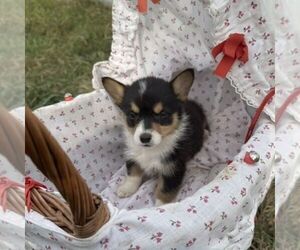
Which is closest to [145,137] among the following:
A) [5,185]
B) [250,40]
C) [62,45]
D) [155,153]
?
[155,153]

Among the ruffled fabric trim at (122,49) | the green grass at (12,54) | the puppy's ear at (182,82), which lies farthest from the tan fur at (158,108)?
the green grass at (12,54)

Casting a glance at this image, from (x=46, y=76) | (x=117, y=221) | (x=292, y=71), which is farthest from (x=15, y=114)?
(x=46, y=76)

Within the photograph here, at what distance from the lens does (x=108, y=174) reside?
2.33m

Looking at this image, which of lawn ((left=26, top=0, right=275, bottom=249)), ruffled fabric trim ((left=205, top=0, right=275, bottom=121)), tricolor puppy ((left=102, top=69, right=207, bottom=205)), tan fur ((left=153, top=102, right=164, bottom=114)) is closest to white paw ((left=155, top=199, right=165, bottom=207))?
tricolor puppy ((left=102, top=69, right=207, bottom=205))

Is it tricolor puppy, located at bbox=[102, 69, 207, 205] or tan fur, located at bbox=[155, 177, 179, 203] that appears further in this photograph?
A: tan fur, located at bbox=[155, 177, 179, 203]

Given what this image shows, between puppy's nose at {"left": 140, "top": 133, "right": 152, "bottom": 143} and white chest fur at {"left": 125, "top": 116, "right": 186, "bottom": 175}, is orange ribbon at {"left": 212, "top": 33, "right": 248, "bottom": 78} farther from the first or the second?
puppy's nose at {"left": 140, "top": 133, "right": 152, "bottom": 143}

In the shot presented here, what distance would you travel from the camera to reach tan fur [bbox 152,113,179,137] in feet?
6.48

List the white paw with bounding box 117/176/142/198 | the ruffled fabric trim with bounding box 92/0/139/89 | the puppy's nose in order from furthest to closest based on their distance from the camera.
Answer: the ruffled fabric trim with bounding box 92/0/139/89, the white paw with bounding box 117/176/142/198, the puppy's nose

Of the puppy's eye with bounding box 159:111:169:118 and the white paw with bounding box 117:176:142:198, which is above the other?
the puppy's eye with bounding box 159:111:169:118

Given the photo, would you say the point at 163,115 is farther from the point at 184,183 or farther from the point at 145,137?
the point at 184,183

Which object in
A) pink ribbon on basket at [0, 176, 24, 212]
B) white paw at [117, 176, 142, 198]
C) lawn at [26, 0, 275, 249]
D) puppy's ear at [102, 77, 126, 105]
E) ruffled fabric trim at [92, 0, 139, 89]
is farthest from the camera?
lawn at [26, 0, 275, 249]

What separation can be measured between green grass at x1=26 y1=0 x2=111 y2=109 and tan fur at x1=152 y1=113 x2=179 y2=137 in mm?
1053

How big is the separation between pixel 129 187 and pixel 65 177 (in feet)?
3.30

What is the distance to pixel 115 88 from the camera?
2.09 m
